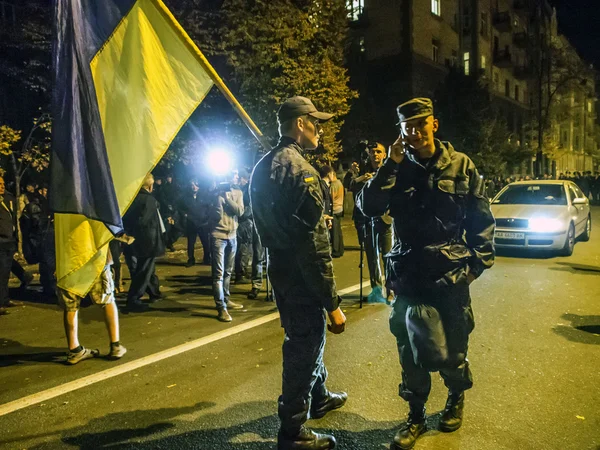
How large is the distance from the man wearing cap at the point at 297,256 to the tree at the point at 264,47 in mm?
13657

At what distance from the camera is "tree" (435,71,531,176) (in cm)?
2652

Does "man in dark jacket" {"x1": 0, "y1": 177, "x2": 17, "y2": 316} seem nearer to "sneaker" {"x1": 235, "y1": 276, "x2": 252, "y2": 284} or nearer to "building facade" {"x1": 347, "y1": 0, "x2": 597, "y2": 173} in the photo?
"sneaker" {"x1": 235, "y1": 276, "x2": 252, "y2": 284}

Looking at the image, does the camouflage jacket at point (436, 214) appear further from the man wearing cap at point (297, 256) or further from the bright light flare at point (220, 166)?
the bright light flare at point (220, 166)

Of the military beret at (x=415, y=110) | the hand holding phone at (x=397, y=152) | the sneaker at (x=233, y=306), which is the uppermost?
the military beret at (x=415, y=110)

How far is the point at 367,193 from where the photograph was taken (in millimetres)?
3215

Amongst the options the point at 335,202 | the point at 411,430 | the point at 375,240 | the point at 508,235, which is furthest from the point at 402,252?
the point at 508,235

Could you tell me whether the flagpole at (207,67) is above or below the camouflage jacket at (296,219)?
above

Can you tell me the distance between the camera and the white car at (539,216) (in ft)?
34.7

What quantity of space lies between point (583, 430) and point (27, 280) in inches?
336

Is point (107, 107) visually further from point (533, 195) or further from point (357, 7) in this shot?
point (357, 7)

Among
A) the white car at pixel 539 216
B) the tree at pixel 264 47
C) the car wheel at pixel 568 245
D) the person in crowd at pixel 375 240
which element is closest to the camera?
the person in crowd at pixel 375 240

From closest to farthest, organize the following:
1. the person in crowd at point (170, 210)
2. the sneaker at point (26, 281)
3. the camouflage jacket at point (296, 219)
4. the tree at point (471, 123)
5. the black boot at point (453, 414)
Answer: the camouflage jacket at point (296, 219) < the black boot at point (453, 414) < the sneaker at point (26, 281) < the person in crowd at point (170, 210) < the tree at point (471, 123)

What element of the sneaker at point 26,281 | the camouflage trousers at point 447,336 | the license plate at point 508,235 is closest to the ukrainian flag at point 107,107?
the camouflage trousers at point 447,336

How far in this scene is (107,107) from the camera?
391 cm
